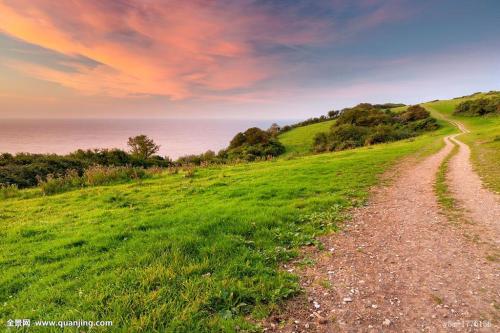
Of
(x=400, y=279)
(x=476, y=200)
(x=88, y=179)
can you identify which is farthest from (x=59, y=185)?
(x=476, y=200)

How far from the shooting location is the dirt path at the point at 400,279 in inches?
190

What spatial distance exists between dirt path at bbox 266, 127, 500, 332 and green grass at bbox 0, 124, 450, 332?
0.68m

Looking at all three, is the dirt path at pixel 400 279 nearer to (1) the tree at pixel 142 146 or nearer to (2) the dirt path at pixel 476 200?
(2) the dirt path at pixel 476 200

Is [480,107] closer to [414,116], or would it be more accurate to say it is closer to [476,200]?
[414,116]

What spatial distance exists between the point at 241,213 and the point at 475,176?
16196 mm

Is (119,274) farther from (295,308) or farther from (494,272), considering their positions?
(494,272)

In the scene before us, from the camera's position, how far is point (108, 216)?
11086 mm

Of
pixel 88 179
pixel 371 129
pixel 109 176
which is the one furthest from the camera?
pixel 371 129

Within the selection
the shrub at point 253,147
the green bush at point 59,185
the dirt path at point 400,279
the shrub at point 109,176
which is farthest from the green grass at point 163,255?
the shrub at point 253,147

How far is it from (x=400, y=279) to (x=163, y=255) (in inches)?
228

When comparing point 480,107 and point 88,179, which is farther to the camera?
point 480,107

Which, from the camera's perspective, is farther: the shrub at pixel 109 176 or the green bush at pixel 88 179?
the shrub at pixel 109 176

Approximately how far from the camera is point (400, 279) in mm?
6062

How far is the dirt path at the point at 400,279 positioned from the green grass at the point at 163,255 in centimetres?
68
